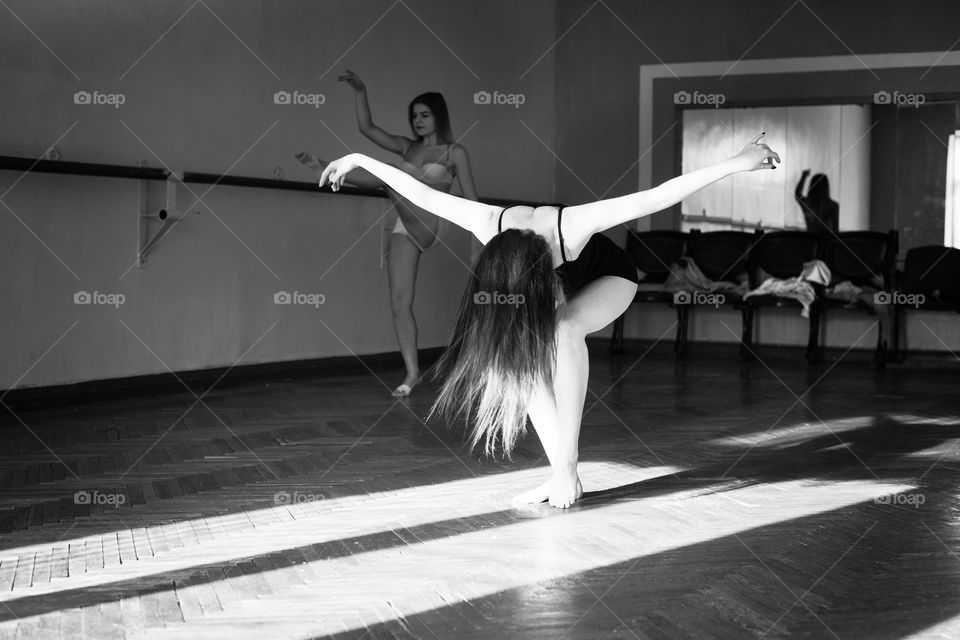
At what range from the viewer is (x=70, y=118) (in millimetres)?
5684

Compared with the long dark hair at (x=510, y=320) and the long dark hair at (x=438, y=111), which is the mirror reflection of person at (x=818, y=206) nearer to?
the long dark hair at (x=438, y=111)

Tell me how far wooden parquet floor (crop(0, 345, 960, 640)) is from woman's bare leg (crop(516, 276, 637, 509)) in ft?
0.35

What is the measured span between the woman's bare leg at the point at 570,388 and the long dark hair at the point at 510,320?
153 millimetres

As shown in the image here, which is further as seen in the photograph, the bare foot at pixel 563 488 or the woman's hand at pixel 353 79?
the woman's hand at pixel 353 79

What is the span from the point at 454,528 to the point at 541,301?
74 centimetres

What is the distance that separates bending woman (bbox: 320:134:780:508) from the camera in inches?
132

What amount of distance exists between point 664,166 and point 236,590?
8.35m

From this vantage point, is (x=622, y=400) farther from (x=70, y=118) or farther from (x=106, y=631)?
(x=106, y=631)

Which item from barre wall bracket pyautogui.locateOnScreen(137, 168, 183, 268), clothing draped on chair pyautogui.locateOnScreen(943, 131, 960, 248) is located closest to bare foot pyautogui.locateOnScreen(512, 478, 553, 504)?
barre wall bracket pyautogui.locateOnScreen(137, 168, 183, 268)

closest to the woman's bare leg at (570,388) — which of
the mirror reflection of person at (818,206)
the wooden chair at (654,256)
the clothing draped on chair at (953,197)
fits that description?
the wooden chair at (654,256)

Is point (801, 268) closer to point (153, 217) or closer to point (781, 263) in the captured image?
point (781, 263)

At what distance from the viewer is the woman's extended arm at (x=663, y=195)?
10.4 ft

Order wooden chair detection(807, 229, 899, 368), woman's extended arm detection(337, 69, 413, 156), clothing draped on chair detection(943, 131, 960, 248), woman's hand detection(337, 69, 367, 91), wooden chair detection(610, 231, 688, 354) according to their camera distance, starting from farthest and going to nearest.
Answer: wooden chair detection(610, 231, 688, 354) → clothing draped on chair detection(943, 131, 960, 248) → wooden chair detection(807, 229, 899, 368) → woman's extended arm detection(337, 69, 413, 156) → woman's hand detection(337, 69, 367, 91)

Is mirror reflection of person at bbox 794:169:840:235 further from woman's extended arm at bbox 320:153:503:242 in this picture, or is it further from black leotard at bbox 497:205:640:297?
woman's extended arm at bbox 320:153:503:242
